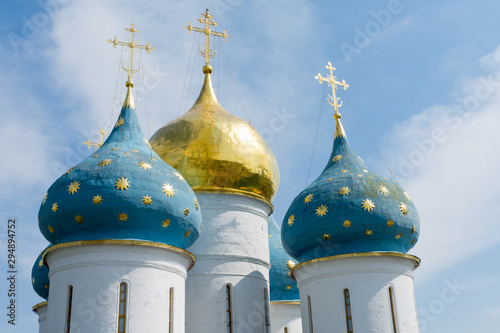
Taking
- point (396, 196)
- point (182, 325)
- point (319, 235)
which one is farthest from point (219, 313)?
point (396, 196)

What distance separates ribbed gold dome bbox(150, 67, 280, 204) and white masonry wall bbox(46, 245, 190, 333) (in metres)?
3.66

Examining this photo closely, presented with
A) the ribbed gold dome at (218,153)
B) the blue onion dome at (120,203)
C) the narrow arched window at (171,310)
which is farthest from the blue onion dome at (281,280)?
the narrow arched window at (171,310)

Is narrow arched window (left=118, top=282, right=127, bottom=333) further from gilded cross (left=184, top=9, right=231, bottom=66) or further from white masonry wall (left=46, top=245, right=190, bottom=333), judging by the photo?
gilded cross (left=184, top=9, right=231, bottom=66)

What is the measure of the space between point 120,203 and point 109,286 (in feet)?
5.03

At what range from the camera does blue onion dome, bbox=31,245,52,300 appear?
16781 mm

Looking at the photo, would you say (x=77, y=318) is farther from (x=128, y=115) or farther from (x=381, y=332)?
(x=381, y=332)

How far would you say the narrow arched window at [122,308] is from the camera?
11.1 m

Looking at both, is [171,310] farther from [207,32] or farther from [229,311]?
[207,32]

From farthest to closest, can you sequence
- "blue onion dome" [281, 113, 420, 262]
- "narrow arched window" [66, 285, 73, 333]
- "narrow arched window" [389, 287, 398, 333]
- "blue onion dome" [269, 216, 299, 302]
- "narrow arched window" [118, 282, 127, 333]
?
"blue onion dome" [269, 216, 299, 302]
"blue onion dome" [281, 113, 420, 262]
"narrow arched window" [389, 287, 398, 333]
"narrow arched window" [66, 285, 73, 333]
"narrow arched window" [118, 282, 127, 333]

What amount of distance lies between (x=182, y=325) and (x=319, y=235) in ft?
11.7

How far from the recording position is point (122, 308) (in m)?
11.2

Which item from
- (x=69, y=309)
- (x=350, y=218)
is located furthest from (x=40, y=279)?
(x=350, y=218)

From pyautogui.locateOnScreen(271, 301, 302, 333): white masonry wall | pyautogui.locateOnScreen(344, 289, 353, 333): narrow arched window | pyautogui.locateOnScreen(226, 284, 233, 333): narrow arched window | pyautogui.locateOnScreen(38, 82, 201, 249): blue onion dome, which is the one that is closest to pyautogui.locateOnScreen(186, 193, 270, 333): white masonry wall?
pyautogui.locateOnScreen(226, 284, 233, 333): narrow arched window

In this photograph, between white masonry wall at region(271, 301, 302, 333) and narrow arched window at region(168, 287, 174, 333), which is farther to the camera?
white masonry wall at region(271, 301, 302, 333)
